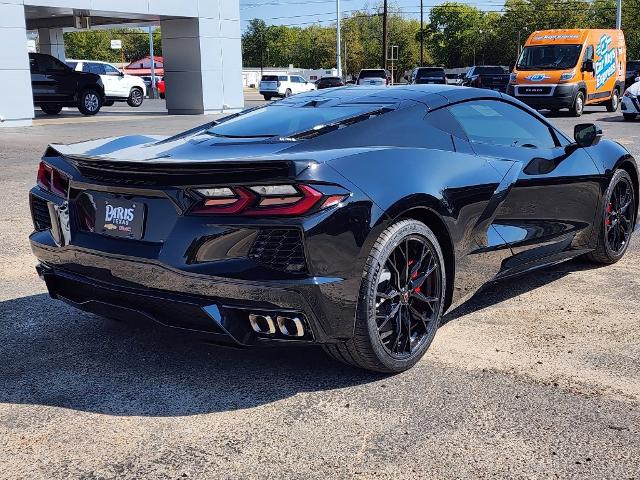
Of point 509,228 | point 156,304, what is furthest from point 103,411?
point 509,228

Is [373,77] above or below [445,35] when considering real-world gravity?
below

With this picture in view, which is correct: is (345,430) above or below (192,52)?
below

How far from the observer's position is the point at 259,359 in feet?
12.8

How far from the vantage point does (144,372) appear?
374cm

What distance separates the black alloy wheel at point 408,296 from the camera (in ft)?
11.7

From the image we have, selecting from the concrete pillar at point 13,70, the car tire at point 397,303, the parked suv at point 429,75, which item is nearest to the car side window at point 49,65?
the concrete pillar at point 13,70

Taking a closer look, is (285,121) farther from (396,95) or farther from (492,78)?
(492,78)

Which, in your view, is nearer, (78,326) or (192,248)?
(192,248)

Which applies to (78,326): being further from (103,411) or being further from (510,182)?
(510,182)

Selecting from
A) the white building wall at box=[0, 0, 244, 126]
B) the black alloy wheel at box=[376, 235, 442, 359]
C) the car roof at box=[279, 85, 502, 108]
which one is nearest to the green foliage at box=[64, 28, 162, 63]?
the white building wall at box=[0, 0, 244, 126]

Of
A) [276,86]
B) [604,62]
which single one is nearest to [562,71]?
[604,62]

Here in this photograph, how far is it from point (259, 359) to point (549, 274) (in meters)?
2.53

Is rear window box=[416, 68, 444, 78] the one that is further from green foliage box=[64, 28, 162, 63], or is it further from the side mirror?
green foliage box=[64, 28, 162, 63]

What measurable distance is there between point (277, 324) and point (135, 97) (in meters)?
31.0
